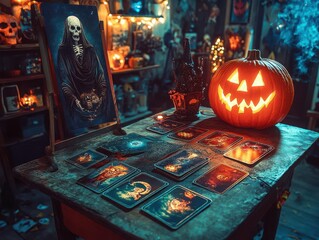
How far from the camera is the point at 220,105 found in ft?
5.59

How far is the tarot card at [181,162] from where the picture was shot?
1.17 metres

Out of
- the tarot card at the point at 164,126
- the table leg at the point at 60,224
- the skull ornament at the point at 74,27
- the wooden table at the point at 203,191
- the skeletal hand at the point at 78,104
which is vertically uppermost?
→ the skull ornament at the point at 74,27

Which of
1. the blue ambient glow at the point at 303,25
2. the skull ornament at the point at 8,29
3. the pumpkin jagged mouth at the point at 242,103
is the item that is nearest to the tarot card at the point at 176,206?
the pumpkin jagged mouth at the point at 242,103

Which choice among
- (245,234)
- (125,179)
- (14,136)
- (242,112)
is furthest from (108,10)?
(245,234)

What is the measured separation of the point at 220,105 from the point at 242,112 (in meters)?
0.16

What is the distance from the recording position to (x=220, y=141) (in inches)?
58.7

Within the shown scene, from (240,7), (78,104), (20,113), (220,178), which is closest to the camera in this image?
(220,178)

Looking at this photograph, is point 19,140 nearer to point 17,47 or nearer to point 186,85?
point 17,47

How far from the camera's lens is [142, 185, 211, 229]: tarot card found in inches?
34.4

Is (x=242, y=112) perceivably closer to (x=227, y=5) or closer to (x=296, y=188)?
(x=296, y=188)

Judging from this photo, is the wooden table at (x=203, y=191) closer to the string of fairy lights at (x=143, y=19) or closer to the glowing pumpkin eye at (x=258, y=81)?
the glowing pumpkin eye at (x=258, y=81)

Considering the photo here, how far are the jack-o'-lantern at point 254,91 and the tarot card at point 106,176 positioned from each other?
79cm

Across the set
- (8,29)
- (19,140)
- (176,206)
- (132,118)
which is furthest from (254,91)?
(132,118)

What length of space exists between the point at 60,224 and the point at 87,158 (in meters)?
0.36
